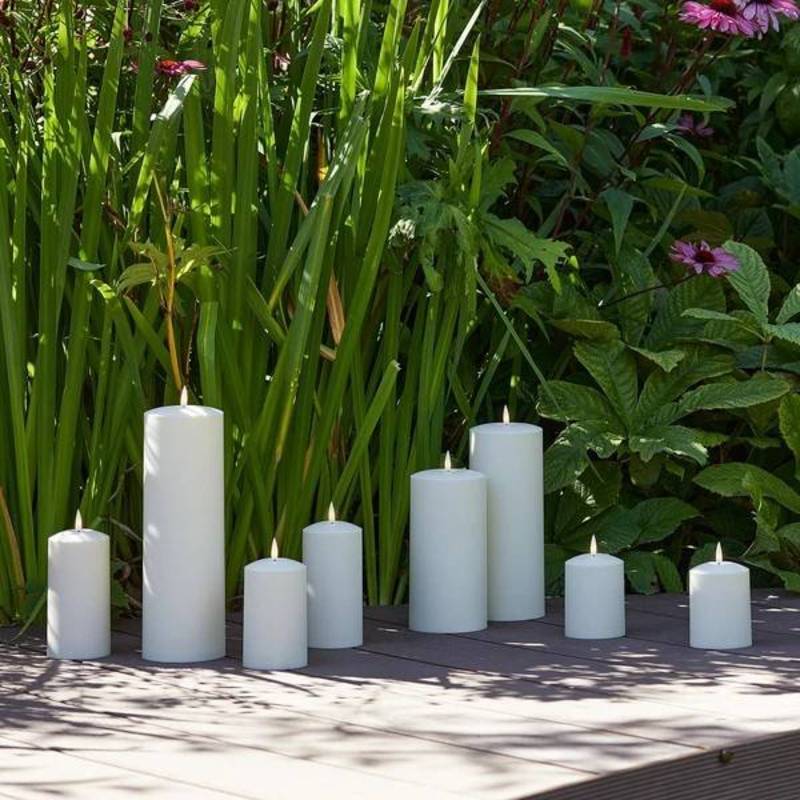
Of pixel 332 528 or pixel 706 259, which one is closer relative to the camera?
pixel 332 528

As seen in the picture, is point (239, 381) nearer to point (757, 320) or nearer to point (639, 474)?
point (639, 474)

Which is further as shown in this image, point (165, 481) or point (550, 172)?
point (550, 172)

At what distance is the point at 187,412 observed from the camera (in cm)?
236

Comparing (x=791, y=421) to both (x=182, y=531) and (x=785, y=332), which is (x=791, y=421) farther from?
(x=182, y=531)

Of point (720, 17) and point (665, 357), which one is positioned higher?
point (720, 17)

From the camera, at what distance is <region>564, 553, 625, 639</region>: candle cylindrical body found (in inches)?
98.3

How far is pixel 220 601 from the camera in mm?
2400

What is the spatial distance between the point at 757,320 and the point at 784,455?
307 millimetres

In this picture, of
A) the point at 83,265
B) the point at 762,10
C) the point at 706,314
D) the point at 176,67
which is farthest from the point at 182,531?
the point at 762,10

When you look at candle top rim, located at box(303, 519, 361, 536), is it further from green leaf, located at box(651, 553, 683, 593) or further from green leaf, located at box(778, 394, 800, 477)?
green leaf, located at box(778, 394, 800, 477)

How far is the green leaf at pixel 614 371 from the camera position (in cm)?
291

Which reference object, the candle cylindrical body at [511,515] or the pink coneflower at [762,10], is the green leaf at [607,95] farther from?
the candle cylindrical body at [511,515]

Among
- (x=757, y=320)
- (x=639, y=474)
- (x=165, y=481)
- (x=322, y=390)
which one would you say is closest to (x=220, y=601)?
(x=165, y=481)

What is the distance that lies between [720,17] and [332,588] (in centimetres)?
115
